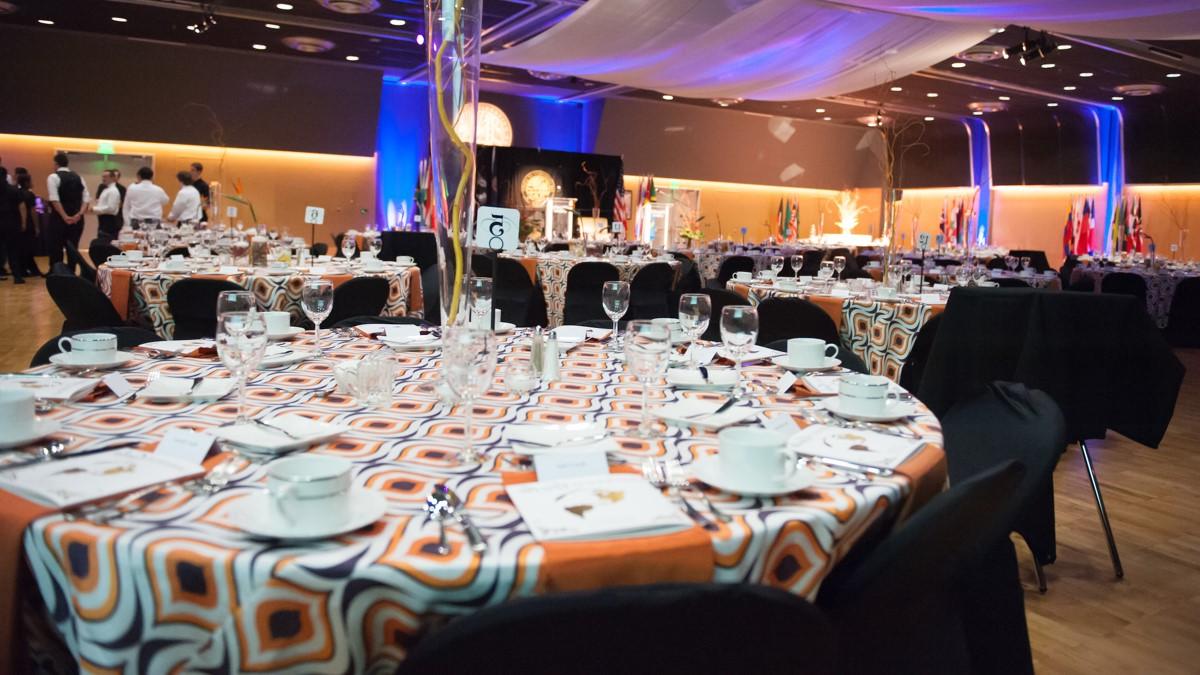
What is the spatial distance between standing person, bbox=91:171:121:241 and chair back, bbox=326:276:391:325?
941cm

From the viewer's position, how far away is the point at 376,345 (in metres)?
2.56

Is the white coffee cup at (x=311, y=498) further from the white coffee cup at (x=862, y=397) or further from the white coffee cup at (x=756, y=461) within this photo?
the white coffee cup at (x=862, y=397)

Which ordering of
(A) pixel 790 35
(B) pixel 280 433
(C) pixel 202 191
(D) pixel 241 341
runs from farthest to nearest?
(C) pixel 202 191 < (A) pixel 790 35 < (D) pixel 241 341 < (B) pixel 280 433

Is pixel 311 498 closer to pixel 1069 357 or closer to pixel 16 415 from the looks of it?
pixel 16 415

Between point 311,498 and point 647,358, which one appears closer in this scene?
point 311,498

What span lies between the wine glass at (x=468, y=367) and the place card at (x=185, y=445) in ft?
1.35

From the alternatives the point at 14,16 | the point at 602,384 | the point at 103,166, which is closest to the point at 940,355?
the point at 602,384

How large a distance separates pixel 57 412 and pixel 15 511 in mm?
581

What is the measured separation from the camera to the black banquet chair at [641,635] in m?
0.91

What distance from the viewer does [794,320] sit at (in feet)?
13.6

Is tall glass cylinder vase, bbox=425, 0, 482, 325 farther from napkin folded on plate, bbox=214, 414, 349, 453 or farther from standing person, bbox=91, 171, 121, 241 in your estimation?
standing person, bbox=91, 171, 121, 241

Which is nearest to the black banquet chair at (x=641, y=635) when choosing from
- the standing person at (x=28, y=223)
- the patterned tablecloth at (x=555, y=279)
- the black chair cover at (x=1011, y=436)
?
the black chair cover at (x=1011, y=436)

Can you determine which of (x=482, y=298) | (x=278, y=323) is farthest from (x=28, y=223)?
(x=482, y=298)

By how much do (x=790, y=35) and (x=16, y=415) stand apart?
8.67m
